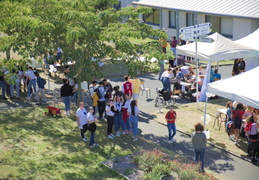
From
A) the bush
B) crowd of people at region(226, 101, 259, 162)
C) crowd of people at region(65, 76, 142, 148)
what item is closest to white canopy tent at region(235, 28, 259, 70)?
crowd of people at region(226, 101, 259, 162)

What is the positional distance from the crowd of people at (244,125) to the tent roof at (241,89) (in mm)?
700

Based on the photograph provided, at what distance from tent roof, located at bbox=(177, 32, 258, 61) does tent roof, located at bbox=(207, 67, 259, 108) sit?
3.90 m

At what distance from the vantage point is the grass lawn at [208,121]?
579 inches

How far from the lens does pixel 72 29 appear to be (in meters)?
14.7

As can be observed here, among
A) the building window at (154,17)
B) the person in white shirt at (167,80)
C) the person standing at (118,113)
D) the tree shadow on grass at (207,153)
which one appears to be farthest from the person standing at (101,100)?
the building window at (154,17)

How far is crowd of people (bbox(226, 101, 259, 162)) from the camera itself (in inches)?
531

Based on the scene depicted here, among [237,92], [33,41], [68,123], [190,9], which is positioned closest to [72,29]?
[33,41]

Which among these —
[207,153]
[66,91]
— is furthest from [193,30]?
[66,91]

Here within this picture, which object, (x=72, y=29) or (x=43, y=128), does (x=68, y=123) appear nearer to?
(x=43, y=128)

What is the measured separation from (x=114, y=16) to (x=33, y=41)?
3173mm

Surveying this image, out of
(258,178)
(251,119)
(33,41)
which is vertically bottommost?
(258,178)

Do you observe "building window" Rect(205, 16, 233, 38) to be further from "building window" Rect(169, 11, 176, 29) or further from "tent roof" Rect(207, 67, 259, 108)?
"tent roof" Rect(207, 67, 259, 108)

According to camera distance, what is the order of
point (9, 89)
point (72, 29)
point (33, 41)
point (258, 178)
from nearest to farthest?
1. point (258, 178)
2. point (72, 29)
3. point (33, 41)
4. point (9, 89)

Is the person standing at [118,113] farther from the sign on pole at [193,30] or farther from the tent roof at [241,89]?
the sign on pole at [193,30]
